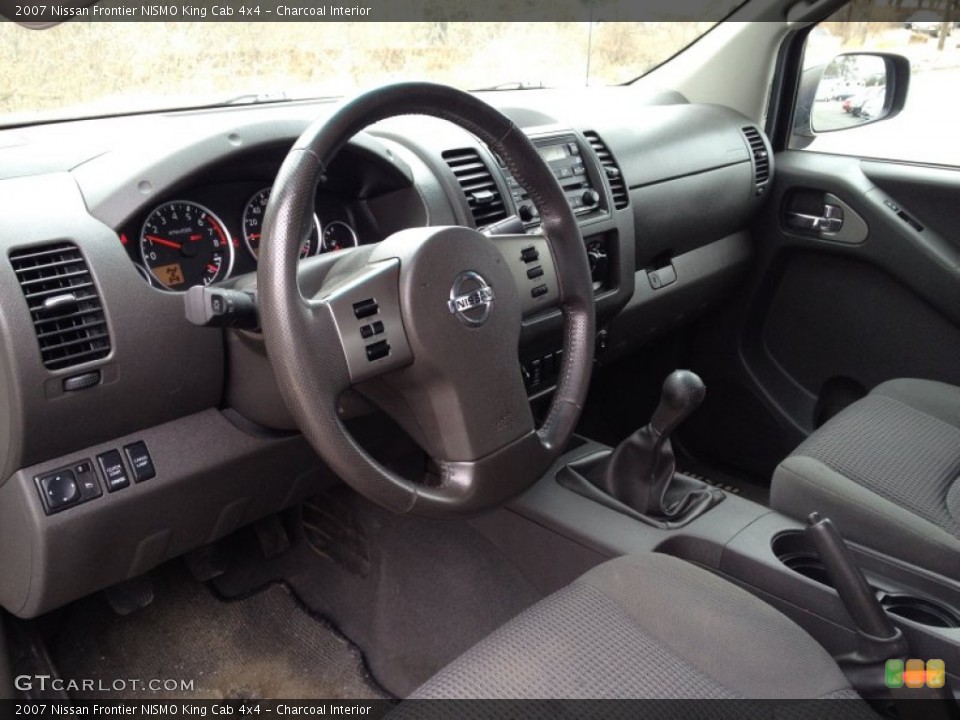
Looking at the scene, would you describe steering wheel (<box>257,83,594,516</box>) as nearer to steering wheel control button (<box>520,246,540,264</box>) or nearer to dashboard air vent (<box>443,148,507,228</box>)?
steering wheel control button (<box>520,246,540,264</box>)

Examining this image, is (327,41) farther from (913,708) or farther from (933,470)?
(913,708)

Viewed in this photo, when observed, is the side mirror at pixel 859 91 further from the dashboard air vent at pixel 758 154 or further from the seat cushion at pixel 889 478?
the seat cushion at pixel 889 478

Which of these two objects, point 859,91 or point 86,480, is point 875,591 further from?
point 859,91

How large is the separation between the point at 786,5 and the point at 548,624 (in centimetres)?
198

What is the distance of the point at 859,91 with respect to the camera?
100.0 inches

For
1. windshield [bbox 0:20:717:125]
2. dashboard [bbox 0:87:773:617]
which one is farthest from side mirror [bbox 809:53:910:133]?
dashboard [bbox 0:87:773:617]

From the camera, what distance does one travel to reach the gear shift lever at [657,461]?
5.20 ft

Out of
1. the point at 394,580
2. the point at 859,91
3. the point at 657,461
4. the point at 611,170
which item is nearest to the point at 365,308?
the point at 657,461

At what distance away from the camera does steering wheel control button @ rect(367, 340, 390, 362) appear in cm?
109

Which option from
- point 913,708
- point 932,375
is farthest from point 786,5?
point 913,708

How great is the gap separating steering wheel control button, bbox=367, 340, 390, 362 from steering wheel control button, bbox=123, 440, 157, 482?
0.48 metres

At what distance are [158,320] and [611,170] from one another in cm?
117

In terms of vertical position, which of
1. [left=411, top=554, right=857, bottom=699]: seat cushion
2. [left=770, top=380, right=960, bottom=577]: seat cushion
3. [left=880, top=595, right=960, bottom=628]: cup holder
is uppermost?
[left=411, top=554, right=857, bottom=699]: seat cushion

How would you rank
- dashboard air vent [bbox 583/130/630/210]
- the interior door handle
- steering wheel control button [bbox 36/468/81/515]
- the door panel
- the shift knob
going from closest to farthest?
1. steering wheel control button [bbox 36/468/81/515]
2. the shift knob
3. dashboard air vent [bbox 583/130/630/210]
4. the door panel
5. the interior door handle
